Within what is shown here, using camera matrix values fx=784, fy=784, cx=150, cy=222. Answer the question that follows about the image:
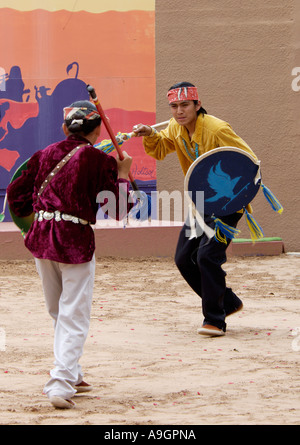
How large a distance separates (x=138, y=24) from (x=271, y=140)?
2.36 m

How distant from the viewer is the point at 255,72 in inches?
407

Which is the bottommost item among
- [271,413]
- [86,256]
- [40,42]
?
[271,413]

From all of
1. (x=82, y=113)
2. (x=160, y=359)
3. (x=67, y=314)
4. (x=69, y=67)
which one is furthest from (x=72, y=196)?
(x=69, y=67)

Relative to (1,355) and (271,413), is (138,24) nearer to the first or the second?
(1,355)

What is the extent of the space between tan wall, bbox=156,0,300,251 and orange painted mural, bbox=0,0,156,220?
54cm

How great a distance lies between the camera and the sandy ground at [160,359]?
135 inches

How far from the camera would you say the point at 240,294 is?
283 inches

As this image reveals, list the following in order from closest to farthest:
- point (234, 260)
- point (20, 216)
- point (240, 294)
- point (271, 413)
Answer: point (271, 413) → point (20, 216) → point (240, 294) → point (234, 260)

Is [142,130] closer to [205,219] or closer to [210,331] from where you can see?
[205,219]

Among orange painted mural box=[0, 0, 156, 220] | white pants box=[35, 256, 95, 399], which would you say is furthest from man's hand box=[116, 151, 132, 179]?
orange painted mural box=[0, 0, 156, 220]

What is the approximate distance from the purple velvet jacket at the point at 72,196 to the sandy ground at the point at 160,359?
0.71m

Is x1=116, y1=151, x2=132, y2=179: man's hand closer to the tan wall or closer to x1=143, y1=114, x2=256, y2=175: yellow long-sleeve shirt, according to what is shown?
x1=143, y1=114, x2=256, y2=175: yellow long-sleeve shirt

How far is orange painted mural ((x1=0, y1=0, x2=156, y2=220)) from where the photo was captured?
10461 millimetres

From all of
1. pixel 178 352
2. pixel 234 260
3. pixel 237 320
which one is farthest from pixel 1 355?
pixel 234 260
